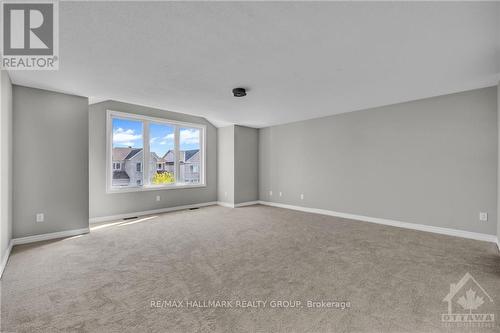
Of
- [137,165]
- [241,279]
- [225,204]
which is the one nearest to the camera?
[241,279]

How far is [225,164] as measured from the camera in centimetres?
703

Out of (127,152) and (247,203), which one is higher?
(127,152)

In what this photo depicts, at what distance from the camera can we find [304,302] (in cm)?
204

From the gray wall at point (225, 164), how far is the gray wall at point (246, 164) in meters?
0.13

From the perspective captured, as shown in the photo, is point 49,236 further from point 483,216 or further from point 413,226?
point 483,216

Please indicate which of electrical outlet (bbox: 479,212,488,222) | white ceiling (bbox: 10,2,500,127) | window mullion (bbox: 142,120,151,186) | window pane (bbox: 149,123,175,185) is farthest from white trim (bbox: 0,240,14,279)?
electrical outlet (bbox: 479,212,488,222)

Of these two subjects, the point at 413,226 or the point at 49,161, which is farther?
the point at 413,226

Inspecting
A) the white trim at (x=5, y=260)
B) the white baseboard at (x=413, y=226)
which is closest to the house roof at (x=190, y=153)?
the white baseboard at (x=413, y=226)

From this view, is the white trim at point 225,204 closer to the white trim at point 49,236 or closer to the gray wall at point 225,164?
the gray wall at point 225,164

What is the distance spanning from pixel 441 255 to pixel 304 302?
2.30 m

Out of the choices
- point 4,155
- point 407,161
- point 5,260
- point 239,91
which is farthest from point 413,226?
point 4,155

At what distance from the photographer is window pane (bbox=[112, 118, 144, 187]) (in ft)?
17.4

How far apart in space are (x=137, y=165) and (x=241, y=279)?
431 centimetres

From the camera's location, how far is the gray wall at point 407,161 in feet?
12.3
